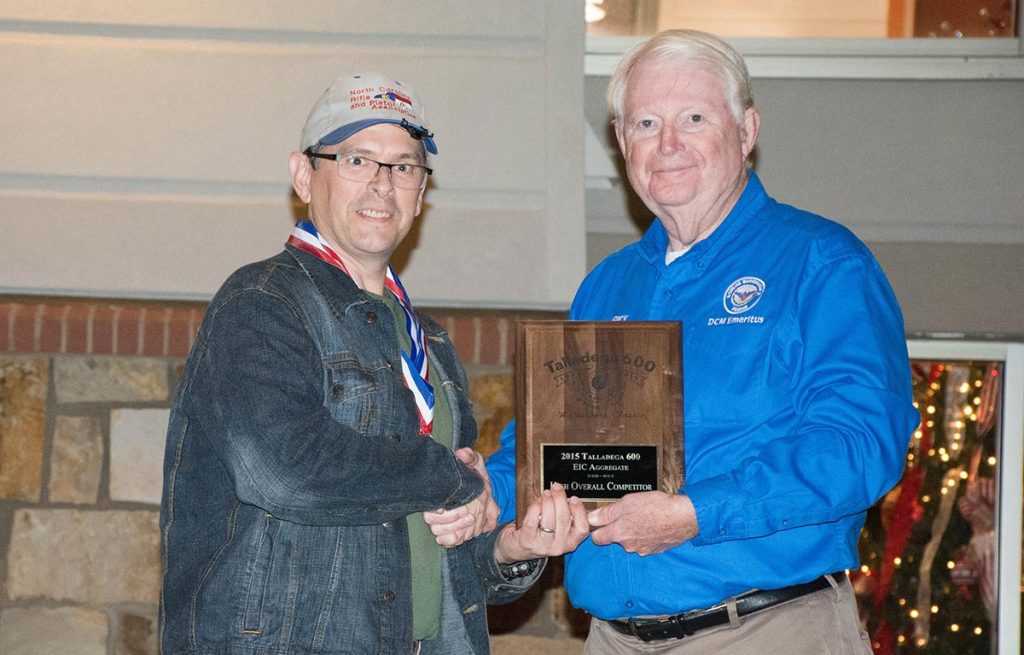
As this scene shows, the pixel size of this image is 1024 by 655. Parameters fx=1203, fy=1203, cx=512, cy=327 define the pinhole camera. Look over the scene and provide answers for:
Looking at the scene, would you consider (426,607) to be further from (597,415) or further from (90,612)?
(90,612)

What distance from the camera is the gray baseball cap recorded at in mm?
2670

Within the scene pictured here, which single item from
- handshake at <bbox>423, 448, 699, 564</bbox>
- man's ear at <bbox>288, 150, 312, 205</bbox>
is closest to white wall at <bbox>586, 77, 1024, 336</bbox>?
man's ear at <bbox>288, 150, 312, 205</bbox>

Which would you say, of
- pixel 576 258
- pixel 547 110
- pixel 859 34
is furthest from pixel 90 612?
pixel 859 34

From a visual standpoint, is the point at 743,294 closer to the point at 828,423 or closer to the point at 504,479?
the point at 828,423

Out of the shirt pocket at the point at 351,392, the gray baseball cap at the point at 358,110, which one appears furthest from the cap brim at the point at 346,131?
the shirt pocket at the point at 351,392

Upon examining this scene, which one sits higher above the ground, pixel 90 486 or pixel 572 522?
pixel 572 522

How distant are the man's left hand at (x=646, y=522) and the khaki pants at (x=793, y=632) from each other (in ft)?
0.71

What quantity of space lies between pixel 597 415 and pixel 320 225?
0.77 meters

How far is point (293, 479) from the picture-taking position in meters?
2.35

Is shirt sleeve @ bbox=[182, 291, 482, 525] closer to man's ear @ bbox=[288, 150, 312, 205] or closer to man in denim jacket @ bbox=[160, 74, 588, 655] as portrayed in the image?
man in denim jacket @ bbox=[160, 74, 588, 655]

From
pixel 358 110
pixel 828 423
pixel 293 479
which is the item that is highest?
pixel 358 110

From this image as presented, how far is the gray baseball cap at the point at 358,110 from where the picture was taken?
267 centimetres

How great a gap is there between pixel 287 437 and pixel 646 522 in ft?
2.49

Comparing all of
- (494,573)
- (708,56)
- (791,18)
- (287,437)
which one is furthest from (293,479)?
(791,18)
